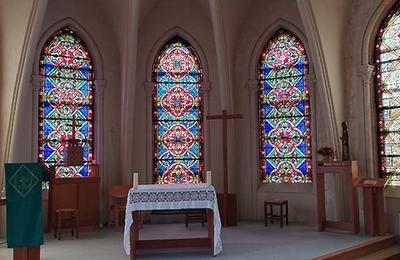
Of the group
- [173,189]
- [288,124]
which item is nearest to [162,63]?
[288,124]

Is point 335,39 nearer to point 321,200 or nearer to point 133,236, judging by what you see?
point 321,200

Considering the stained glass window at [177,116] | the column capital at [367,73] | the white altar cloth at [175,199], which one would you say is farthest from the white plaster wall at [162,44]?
the white altar cloth at [175,199]

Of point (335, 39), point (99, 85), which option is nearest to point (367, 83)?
point (335, 39)

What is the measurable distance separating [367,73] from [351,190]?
2280mm

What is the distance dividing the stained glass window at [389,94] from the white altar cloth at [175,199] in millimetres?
3977

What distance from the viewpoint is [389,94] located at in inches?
357

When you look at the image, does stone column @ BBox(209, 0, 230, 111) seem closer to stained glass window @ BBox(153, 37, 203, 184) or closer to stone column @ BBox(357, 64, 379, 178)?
stained glass window @ BBox(153, 37, 203, 184)

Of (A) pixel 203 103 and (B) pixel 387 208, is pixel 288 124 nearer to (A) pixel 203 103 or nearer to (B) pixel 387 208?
(A) pixel 203 103

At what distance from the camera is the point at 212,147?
35.0 ft

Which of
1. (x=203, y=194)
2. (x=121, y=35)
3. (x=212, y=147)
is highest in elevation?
(x=121, y=35)

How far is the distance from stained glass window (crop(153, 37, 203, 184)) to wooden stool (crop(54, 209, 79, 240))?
2157 mm

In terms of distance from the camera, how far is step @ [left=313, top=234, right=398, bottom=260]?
22.1 ft

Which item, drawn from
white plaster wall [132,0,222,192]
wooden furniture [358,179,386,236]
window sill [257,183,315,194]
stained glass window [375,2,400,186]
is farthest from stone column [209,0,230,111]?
wooden furniture [358,179,386,236]

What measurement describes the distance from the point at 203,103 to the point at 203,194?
4.19 meters
